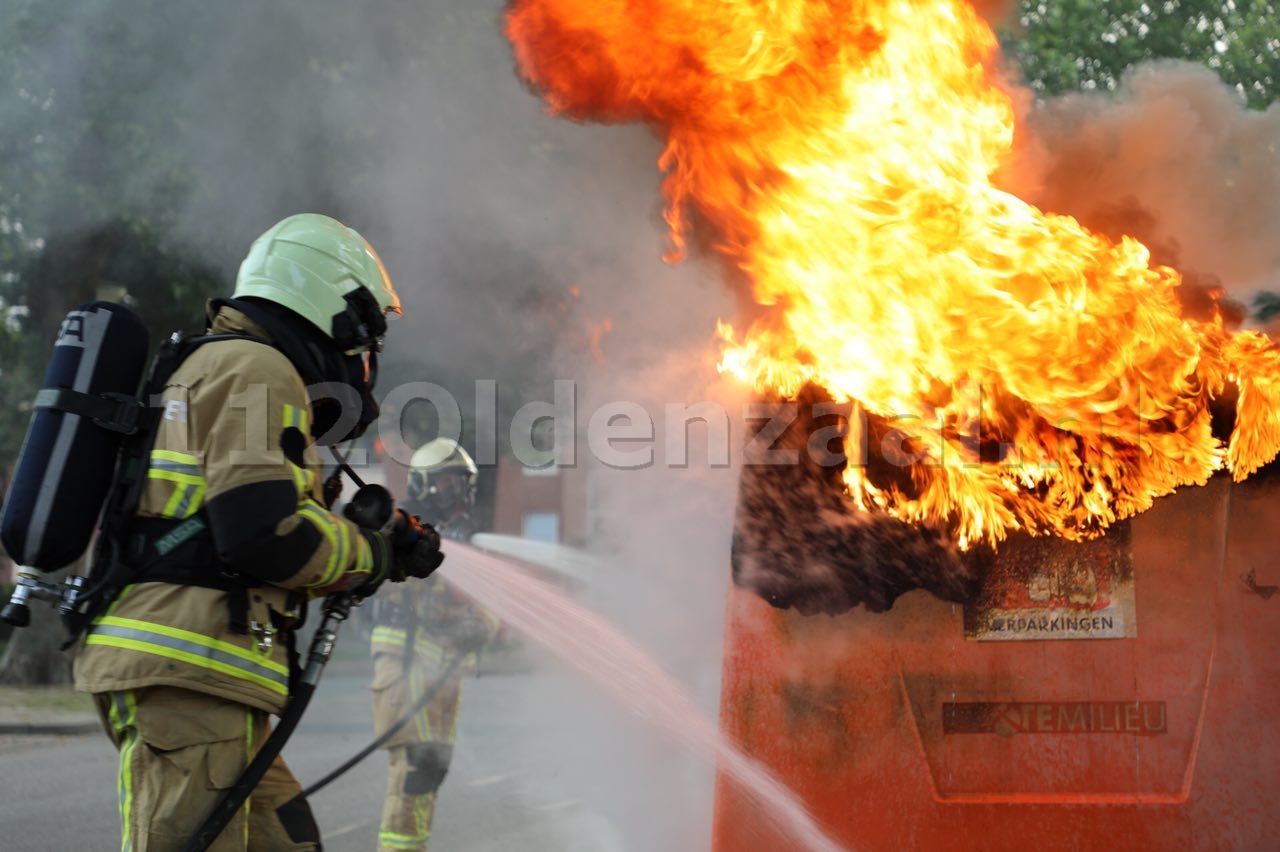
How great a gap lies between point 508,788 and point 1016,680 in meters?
5.03

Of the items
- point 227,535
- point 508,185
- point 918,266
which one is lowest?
point 227,535

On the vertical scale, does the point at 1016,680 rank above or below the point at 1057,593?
below

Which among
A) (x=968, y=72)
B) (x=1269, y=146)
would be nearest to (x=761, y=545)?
(x=968, y=72)

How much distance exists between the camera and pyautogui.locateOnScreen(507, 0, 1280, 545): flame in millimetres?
3094

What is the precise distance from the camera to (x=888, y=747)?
294 centimetres

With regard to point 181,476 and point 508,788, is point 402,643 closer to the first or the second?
point 508,788

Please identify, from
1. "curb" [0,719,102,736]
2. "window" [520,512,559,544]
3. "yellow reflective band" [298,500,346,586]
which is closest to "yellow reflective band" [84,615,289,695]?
"yellow reflective band" [298,500,346,586]

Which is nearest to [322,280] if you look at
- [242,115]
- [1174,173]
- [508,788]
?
[508,788]

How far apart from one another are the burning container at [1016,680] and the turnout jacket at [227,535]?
1.11m

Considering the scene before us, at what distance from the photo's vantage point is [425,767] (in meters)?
4.89

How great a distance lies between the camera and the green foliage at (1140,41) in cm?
1026

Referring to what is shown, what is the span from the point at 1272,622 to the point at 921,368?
1105 millimetres

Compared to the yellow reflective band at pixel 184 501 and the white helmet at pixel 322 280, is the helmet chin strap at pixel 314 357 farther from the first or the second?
the yellow reflective band at pixel 184 501

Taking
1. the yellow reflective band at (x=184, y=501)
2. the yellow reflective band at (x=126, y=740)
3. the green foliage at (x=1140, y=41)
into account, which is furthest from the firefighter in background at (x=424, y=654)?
the green foliage at (x=1140, y=41)
